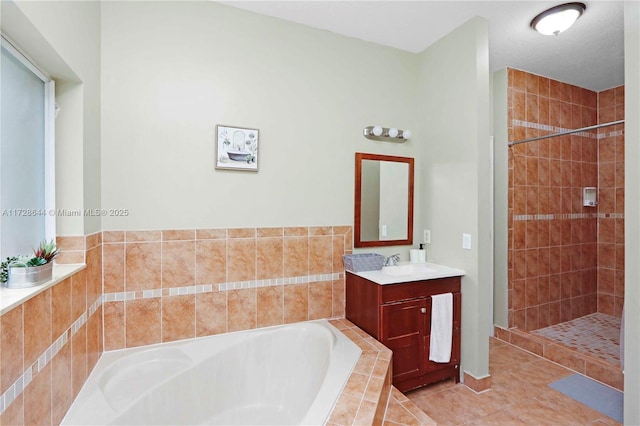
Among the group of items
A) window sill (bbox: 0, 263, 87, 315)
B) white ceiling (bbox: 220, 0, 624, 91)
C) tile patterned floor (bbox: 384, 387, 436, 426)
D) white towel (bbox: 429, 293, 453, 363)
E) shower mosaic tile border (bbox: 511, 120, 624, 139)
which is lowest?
tile patterned floor (bbox: 384, 387, 436, 426)

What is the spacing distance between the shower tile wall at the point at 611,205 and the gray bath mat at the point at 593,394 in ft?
6.35

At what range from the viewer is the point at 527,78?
3375mm

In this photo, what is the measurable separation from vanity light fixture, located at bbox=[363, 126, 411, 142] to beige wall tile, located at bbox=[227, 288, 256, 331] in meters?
1.61

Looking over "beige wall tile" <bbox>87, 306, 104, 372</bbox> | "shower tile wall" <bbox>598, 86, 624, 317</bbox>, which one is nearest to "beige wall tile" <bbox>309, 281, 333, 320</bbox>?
"beige wall tile" <bbox>87, 306, 104, 372</bbox>

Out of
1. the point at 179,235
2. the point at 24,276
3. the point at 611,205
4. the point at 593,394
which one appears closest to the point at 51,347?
the point at 24,276

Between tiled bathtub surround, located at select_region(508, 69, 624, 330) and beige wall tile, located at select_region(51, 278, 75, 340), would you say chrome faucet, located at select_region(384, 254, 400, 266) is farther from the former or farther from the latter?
beige wall tile, located at select_region(51, 278, 75, 340)

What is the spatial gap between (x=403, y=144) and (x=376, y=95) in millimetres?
503

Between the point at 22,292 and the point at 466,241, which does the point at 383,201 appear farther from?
the point at 22,292

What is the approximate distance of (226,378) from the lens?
2.07m

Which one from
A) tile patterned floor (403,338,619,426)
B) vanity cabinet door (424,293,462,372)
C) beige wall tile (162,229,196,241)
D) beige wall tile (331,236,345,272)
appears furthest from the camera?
beige wall tile (331,236,345,272)

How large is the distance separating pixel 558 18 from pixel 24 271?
3.49 metres

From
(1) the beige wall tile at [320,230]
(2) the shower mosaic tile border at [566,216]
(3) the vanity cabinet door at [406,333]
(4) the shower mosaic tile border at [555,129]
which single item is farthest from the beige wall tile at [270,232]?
(4) the shower mosaic tile border at [555,129]

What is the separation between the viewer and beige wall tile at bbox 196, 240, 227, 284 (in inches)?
87.9

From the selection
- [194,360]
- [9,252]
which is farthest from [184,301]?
[9,252]
